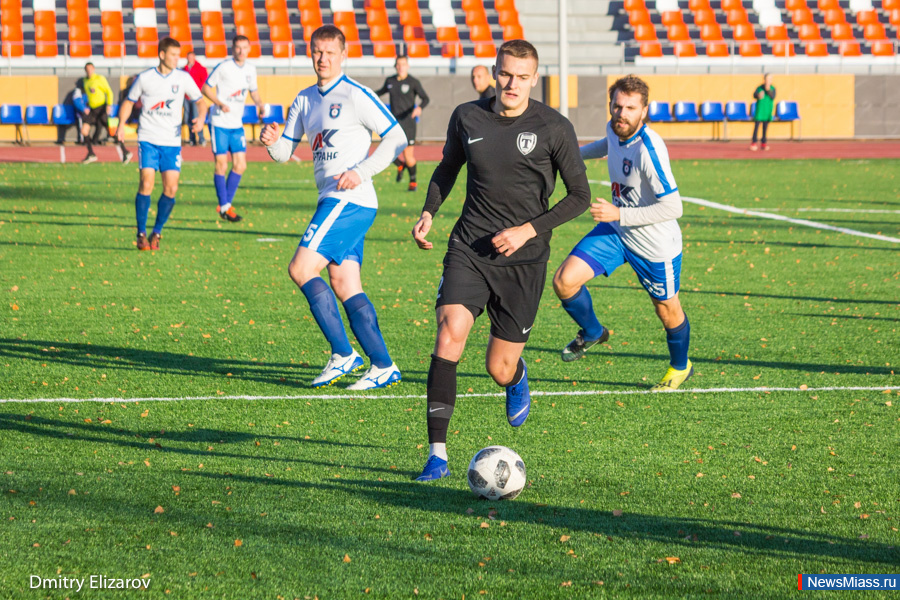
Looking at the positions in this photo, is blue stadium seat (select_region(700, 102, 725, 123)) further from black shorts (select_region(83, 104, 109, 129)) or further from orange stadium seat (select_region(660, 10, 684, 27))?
black shorts (select_region(83, 104, 109, 129))

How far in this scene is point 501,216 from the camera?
4.84 m

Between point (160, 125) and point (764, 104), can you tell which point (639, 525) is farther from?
point (764, 104)

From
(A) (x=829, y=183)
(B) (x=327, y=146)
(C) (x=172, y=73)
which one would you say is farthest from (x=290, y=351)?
(A) (x=829, y=183)

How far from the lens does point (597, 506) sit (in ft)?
14.6

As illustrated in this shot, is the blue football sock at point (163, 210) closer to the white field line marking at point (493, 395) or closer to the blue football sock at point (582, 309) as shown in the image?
the white field line marking at point (493, 395)

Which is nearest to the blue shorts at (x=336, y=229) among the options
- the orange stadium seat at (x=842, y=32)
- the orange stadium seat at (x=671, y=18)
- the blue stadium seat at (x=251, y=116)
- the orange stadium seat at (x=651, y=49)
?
the blue stadium seat at (x=251, y=116)

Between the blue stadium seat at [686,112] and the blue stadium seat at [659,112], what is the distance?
286mm

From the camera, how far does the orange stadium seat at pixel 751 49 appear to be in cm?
3500

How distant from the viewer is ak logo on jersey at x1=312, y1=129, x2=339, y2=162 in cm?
680

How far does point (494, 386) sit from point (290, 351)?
170 centimetres

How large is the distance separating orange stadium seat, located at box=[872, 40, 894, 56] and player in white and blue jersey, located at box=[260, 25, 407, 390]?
32.9 m

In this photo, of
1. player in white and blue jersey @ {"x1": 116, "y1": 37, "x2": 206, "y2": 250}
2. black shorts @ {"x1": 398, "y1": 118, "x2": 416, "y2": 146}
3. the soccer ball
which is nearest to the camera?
the soccer ball

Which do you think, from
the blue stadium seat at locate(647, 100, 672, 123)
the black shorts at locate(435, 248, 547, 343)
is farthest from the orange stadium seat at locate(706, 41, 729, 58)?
the black shorts at locate(435, 248, 547, 343)

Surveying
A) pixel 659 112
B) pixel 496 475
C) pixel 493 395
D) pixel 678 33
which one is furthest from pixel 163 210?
pixel 678 33
